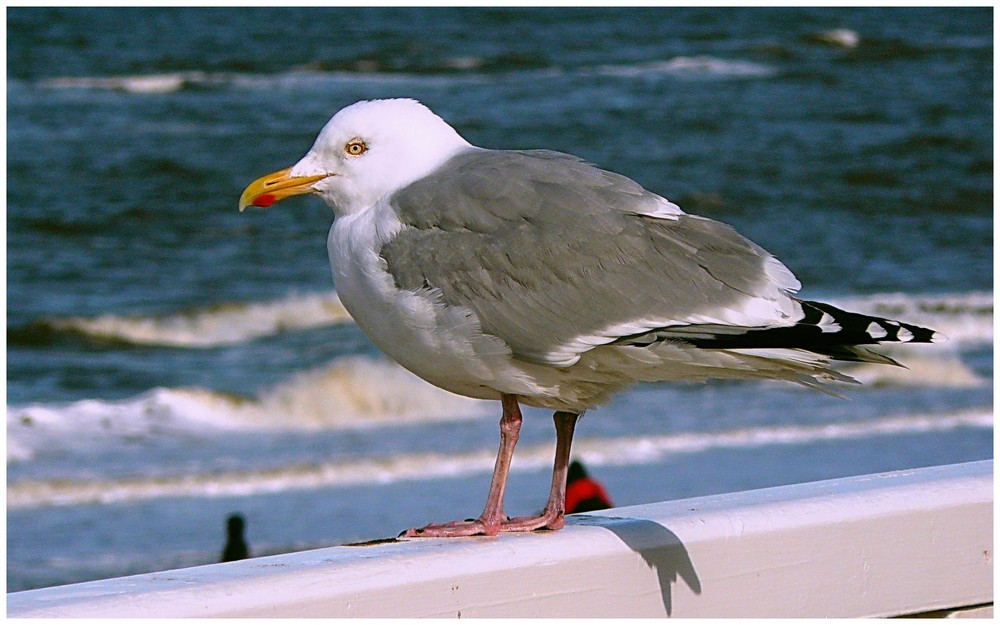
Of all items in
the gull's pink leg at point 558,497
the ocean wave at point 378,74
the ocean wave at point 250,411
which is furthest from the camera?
the ocean wave at point 378,74

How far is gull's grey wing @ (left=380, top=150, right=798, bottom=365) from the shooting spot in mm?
2637

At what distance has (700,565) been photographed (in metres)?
2.16

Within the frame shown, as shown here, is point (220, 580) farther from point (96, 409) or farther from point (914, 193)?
point (914, 193)

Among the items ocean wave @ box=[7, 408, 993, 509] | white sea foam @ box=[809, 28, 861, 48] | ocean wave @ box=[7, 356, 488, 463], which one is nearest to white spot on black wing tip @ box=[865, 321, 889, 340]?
ocean wave @ box=[7, 408, 993, 509]

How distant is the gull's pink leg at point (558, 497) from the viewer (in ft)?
8.36

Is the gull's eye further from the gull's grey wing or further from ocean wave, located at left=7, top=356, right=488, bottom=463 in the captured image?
ocean wave, located at left=7, top=356, right=488, bottom=463

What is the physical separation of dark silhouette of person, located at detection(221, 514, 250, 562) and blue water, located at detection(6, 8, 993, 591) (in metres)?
0.29

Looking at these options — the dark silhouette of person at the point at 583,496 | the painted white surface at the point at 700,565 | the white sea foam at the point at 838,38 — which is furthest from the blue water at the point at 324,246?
the painted white surface at the point at 700,565

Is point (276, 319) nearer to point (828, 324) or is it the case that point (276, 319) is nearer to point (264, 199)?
point (264, 199)

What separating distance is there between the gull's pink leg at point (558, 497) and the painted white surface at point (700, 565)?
0.60ft

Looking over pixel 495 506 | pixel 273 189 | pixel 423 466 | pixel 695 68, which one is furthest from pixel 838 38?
pixel 495 506

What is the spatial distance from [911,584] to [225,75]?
20786 mm

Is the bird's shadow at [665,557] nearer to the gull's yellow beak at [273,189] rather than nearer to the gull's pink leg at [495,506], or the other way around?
the gull's pink leg at [495,506]

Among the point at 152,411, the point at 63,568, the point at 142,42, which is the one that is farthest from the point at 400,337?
the point at 142,42
